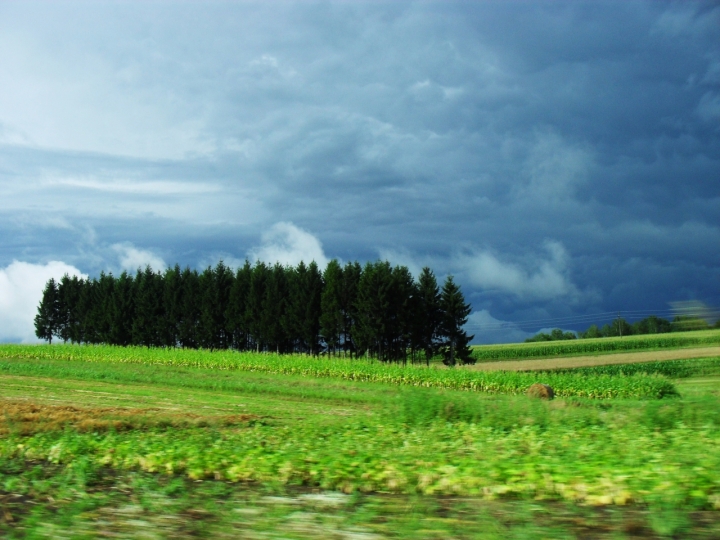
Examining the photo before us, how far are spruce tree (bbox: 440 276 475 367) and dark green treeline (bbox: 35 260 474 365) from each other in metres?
0.10

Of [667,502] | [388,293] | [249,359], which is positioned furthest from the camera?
[388,293]

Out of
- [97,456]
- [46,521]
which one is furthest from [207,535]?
[97,456]

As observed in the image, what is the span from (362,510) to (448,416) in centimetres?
746

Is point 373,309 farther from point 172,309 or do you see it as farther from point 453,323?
point 172,309

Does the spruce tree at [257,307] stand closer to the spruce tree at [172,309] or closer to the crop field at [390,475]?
the spruce tree at [172,309]

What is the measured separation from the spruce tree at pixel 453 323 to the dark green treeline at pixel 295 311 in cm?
10

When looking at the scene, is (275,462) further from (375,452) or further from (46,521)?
(46,521)

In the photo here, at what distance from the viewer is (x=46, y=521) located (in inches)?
211

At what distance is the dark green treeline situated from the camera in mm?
58406

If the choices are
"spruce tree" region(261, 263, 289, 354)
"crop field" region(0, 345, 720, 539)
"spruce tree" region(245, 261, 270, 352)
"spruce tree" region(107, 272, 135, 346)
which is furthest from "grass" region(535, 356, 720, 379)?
"spruce tree" region(107, 272, 135, 346)

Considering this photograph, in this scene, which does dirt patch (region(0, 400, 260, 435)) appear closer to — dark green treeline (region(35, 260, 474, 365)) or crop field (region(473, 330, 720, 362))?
dark green treeline (region(35, 260, 474, 365))

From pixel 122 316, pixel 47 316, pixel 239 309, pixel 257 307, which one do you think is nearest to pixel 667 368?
pixel 257 307

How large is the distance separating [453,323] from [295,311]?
16168 millimetres

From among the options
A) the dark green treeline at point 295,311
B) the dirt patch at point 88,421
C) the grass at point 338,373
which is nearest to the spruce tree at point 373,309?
the dark green treeline at point 295,311
